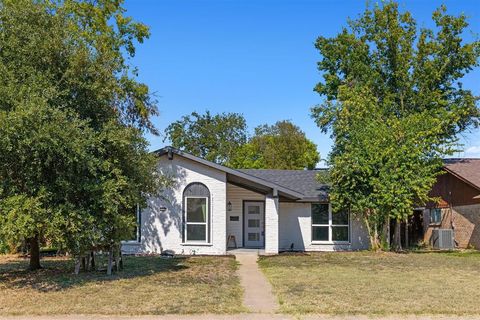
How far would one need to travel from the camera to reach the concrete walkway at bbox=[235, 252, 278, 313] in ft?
30.6

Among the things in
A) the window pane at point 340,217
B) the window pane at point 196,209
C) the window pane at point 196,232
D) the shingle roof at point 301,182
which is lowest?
the window pane at point 196,232

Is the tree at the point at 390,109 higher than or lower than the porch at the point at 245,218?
higher

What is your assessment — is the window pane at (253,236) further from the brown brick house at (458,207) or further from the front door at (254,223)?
the brown brick house at (458,207)

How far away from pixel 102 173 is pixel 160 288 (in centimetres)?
337

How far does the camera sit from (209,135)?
66.2 metres

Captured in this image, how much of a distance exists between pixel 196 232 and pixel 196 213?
2.48 ft

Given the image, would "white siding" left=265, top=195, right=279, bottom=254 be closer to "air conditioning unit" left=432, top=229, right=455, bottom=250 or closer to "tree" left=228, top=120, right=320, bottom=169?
"air conditioning unit" left=432, top=229, right=455, bottom=250

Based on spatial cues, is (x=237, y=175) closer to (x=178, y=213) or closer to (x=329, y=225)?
(x=178, y=213)

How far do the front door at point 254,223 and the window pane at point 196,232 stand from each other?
3.22 meters

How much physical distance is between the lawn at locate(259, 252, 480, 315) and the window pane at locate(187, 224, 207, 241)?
283cm

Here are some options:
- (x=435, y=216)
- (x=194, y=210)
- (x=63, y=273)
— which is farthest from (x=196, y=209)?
(x=435, y=216)

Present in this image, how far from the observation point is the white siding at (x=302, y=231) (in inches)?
888

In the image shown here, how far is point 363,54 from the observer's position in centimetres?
2828

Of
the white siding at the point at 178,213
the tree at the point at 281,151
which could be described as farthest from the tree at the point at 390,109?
the tree at the point at 281,151
